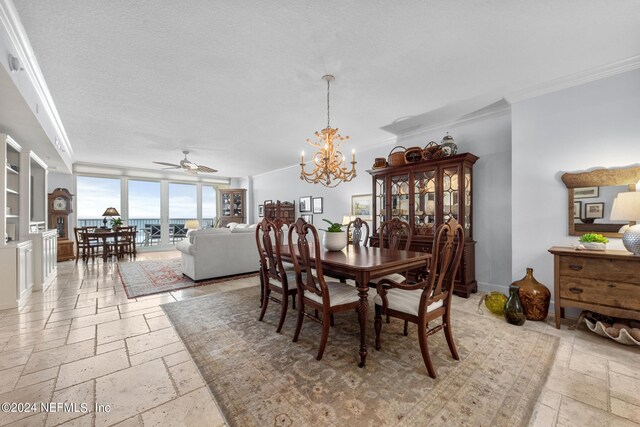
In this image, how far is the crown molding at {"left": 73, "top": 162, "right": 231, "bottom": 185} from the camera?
726cm

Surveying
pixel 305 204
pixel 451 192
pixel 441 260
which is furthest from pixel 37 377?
pixel 305 204

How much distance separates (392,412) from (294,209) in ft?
20.3

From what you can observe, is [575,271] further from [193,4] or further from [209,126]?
[209,126]

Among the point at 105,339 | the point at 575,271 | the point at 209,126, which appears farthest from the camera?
the point at 209,126

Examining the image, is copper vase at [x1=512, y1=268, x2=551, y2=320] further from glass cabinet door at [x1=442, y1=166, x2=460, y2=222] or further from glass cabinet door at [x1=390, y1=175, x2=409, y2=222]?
glass cabinet door at [x1=390, y1=175, x2=409, y2=222]

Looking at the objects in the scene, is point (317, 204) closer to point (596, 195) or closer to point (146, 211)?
point (596, 195)

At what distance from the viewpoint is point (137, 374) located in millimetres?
1797

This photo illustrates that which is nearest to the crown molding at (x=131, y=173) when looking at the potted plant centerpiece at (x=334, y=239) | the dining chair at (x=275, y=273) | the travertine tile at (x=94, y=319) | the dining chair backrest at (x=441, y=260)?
the travertine tile at (x=94, y=319)

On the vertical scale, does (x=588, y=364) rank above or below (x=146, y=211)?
below

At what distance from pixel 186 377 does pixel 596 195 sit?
12.9ft

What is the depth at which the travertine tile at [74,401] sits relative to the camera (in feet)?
4.67

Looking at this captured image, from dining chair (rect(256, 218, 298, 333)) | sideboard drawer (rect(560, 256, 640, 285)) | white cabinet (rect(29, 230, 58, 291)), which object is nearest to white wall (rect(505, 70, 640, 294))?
sideboard drawer (rect(560, 256, 640, 285))

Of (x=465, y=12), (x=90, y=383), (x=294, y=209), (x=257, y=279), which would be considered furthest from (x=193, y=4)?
(x=294, y=209)

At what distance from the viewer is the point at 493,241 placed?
359cm
